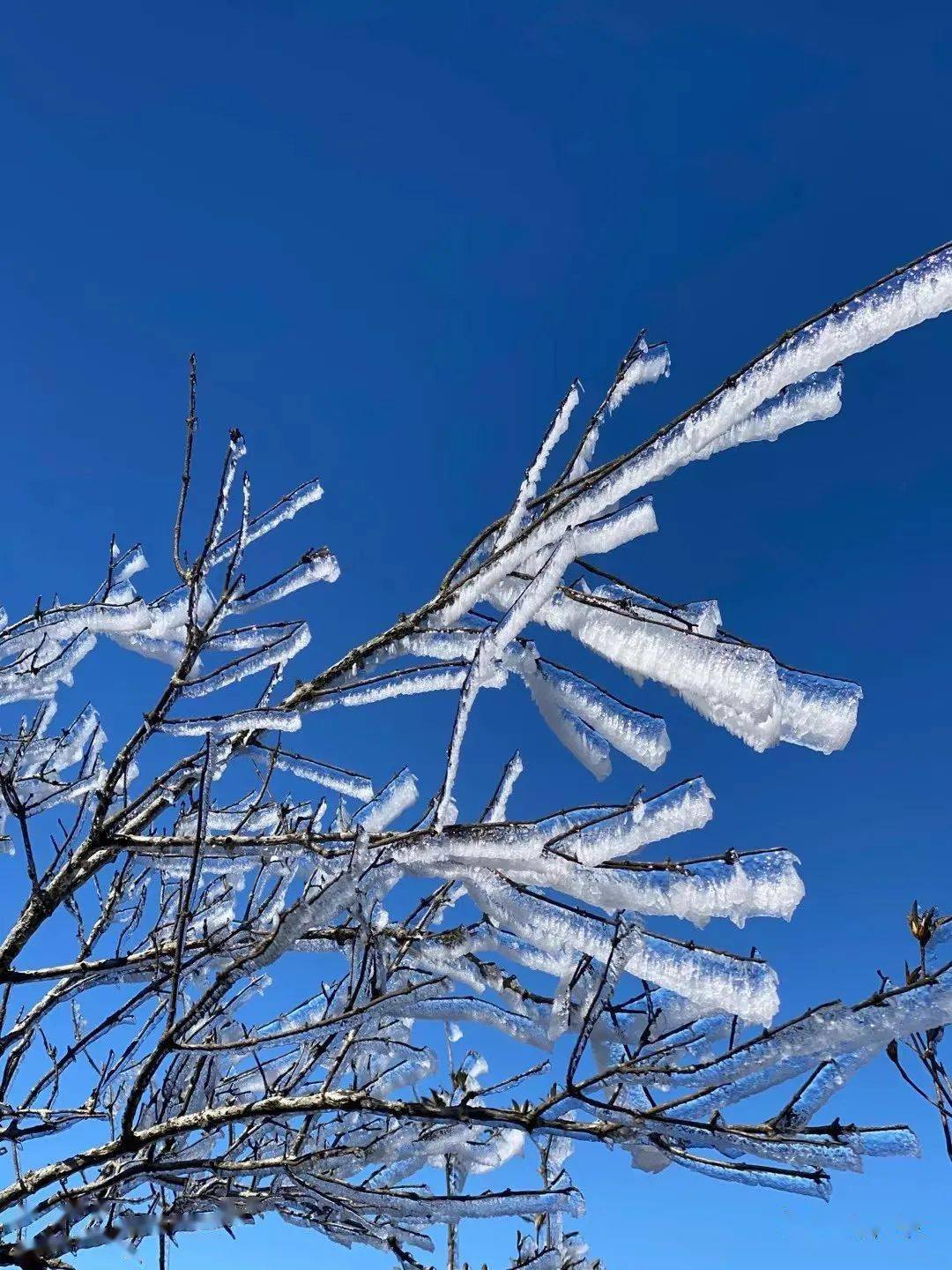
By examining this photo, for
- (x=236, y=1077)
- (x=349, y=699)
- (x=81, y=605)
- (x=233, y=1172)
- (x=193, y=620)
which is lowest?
(x=233, y=1172)

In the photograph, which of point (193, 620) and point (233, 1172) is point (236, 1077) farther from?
point (193, 620)

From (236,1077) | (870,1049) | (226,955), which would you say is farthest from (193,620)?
(236,1077)

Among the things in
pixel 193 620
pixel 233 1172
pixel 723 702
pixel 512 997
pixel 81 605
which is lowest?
pixel 233 1172

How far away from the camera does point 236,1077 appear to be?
3580 mm

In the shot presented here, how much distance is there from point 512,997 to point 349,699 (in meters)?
1.04

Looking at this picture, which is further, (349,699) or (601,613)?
(349,699)

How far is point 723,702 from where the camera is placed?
58.5 inches

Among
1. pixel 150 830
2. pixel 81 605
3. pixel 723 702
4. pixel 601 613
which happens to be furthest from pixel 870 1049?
pixel 81 605

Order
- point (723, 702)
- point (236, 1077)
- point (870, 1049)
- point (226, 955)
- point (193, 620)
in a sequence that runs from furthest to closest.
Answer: point (236, 1077) → point (226, 955) → point (193, 620) → point (870, 1049) → point (723, 702)

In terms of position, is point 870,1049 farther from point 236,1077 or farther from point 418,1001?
point 236,1077

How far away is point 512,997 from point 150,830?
1533 millimetres

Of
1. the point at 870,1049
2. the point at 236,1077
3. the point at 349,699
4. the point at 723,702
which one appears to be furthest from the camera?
the point at 236,1077

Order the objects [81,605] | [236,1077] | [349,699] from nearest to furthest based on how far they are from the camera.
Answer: [349,699] → [81,605] → [236,1077]

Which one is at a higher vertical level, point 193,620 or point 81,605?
point 81,605
